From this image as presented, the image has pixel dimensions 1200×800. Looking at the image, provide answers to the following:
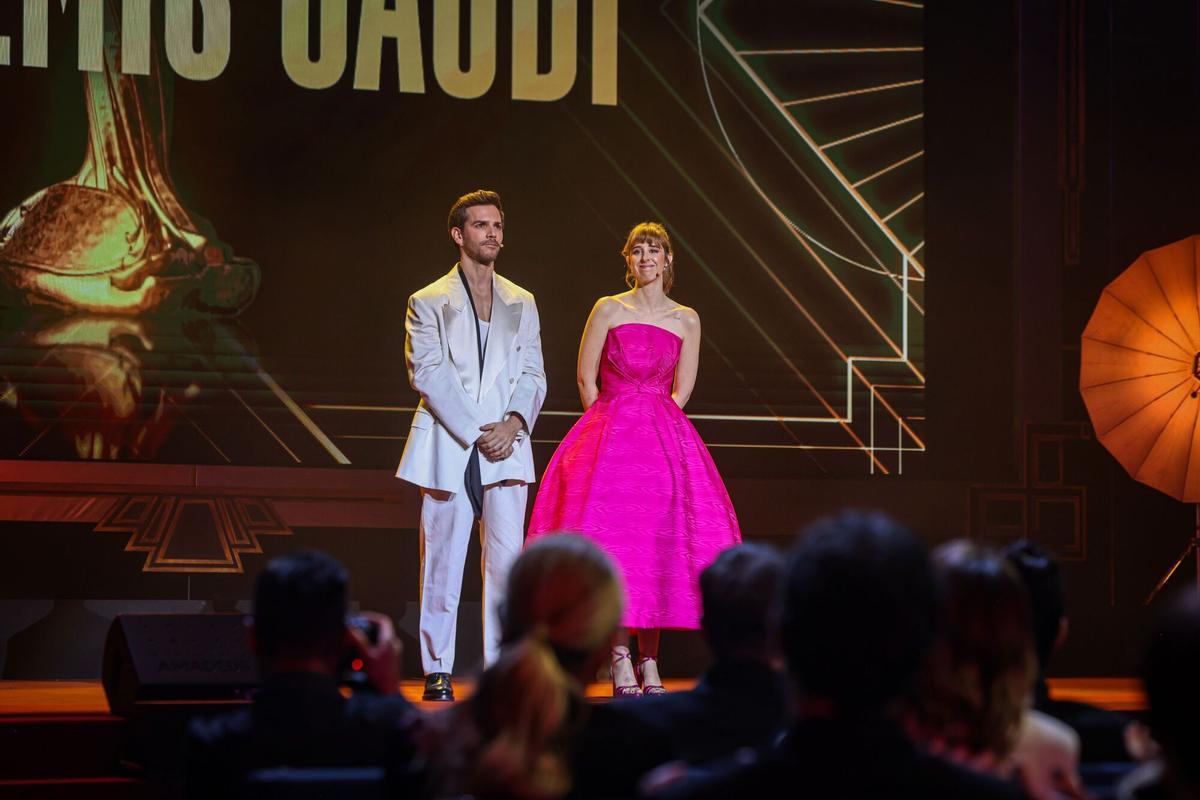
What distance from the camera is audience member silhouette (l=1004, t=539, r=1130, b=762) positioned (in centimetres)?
221

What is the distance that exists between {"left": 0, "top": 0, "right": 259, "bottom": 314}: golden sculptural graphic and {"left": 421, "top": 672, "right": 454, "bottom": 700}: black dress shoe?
5.87ft

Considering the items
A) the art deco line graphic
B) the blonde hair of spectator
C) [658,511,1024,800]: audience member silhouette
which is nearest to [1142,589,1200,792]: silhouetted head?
[658,511,1024,800]: audience member silhouette

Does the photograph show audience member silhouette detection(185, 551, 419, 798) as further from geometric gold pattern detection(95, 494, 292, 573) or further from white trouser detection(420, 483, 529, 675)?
geometric gold pattern detection(95, 494, 292, 573)

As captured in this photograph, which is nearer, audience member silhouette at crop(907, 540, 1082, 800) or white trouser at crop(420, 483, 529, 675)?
audience member silhouette at crop(907, 540, 1082, 800)

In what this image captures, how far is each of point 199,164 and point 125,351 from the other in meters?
0.76

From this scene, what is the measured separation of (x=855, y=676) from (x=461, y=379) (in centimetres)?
341

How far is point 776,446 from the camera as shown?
19.3 ft

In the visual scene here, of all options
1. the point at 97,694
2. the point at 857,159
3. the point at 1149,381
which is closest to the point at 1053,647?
the point at 97,694

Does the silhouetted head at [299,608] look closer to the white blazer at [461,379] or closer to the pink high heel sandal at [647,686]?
the white blazer at [461,379]

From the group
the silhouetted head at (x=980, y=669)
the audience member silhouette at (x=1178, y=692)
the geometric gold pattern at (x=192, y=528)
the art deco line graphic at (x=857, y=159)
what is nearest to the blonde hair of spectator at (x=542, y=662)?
the silhouetted head at (x=980, y=669)

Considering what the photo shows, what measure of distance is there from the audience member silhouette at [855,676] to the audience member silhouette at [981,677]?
0.41 m

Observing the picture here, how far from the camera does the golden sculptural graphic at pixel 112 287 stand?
5.23 metres

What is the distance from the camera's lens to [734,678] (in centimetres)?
207

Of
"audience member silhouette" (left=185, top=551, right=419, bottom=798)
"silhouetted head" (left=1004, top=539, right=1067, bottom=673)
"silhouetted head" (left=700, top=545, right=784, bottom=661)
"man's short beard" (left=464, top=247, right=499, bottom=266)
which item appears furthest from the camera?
"man's short beard" (left=464, top=247, right=499, bottom=266)
